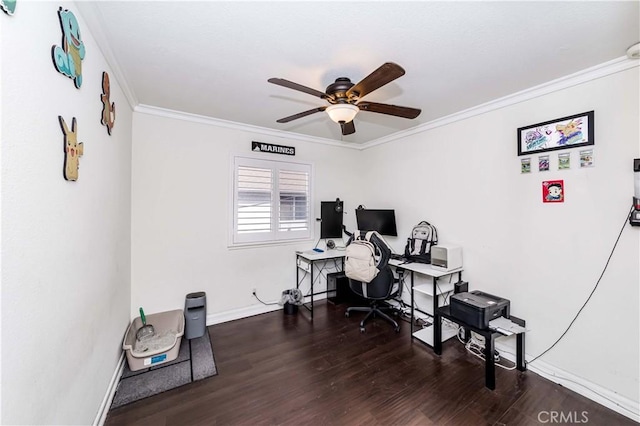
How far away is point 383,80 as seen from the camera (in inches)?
63.8

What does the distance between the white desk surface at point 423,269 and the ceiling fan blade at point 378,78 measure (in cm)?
Result: 191

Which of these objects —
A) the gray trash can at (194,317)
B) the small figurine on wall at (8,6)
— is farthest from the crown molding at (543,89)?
the gray trash can at (194,317)

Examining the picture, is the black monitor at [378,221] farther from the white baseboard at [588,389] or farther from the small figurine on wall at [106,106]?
the small figurine on wall at [106,106]

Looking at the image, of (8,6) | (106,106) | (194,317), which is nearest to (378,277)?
(194,317)

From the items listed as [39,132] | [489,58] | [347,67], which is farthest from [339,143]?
[39,132]

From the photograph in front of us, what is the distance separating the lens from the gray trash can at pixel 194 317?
2.79 metres

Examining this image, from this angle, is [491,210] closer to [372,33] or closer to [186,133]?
[372,33]

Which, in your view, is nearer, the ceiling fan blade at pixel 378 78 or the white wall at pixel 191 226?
the ceiling fan blade at pixel 378 78

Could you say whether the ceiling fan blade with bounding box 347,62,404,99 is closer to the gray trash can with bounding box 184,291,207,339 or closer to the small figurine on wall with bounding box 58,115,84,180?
the small figurine on wall with bounding box 58,115,84,180

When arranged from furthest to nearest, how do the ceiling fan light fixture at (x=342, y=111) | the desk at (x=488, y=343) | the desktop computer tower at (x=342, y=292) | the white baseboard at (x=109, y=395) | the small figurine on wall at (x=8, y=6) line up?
1. the desktop computer tower at (x=342, y=292)
2. the desk at (x=488, y=343)
3. the ceiling fan light fixture at (x=342, y=111)
4. the white baseboard at (x=109, y=395)
5. the small figurine on wall at (x=8, y=6)

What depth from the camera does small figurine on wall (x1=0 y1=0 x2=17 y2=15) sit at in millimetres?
792

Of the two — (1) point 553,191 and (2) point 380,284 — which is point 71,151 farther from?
(1) point 553,191

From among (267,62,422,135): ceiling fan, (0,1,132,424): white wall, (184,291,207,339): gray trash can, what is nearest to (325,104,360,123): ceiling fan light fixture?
(267,62,422,135): ceiling fan

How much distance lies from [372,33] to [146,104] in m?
2.44
